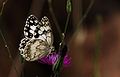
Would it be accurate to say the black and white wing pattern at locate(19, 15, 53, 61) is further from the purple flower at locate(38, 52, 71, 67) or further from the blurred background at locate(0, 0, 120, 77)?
the blurred background at locate(0, 0, 120, 77)

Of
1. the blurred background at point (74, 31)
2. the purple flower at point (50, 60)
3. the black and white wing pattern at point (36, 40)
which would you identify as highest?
the black and white wing pattern at point (36, 40)

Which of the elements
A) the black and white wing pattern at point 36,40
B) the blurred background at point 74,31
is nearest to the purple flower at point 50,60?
the black and white wing pattern at point 36,40

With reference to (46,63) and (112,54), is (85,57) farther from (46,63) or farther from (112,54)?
(46,63)

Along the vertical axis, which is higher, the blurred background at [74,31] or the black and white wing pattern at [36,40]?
the black and white wing pattern at [36,40]

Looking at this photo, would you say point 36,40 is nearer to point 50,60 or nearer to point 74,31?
point 50,60

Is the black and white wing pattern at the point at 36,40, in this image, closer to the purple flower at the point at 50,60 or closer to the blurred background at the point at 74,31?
the purple flower at the point at 50,60

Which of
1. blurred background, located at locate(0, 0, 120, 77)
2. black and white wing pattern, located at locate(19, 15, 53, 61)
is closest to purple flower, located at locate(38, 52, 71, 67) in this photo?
black and white wing pattern, located at locate(19, 15, 53, 61)

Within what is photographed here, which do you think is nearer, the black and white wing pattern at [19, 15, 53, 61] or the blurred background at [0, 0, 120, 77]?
the black and white wing pattern at [19, 15, 53, 61]

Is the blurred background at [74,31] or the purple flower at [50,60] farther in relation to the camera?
the blurred background at [74,31]

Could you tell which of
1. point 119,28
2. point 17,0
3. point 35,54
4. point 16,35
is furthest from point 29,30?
point 119,28

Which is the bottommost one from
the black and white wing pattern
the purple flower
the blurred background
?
the blurred background
